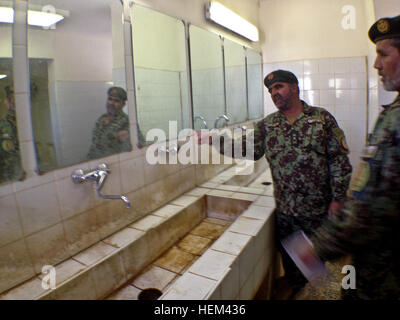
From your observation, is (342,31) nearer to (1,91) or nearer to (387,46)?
(387,46)

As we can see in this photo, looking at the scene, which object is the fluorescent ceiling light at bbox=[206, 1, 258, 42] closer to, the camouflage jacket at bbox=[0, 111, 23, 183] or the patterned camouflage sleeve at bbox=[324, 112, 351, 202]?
the patterned camouflage sleeve at bbox=[324, 112, 351, 202]

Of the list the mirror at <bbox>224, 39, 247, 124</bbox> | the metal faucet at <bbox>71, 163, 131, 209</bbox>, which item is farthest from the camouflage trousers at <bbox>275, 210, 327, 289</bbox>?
the mirror at <bbox>224, 39, 247, 124</bbox>

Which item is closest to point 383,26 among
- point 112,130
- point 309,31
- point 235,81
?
point 112,130

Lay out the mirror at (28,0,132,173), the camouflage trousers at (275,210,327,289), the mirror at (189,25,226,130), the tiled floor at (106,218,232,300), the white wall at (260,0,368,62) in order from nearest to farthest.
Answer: the mirror at (28,0,132,173), the tiled floor at (106,218,232,300), the camouflage trousers at (275,210,327,289), the mirror at (189,25,226,130), the white wall at (260,0,368,62)

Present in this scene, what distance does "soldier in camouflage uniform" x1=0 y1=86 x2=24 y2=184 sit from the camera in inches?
34.3

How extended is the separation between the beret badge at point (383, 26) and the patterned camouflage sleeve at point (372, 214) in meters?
0.33

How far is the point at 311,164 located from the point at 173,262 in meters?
0.87

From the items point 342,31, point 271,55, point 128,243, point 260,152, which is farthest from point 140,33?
point 342,31

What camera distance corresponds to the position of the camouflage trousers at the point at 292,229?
140 cm

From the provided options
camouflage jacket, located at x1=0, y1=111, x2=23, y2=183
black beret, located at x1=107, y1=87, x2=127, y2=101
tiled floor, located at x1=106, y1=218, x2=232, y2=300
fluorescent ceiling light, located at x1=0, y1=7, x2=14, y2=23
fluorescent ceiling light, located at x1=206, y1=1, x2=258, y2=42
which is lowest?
tiled floor, located at x1=106, y1=218, x2=232, y2=300

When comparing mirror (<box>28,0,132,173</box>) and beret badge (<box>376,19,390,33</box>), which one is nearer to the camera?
beret badge (<box>376,19,390,33</box>)

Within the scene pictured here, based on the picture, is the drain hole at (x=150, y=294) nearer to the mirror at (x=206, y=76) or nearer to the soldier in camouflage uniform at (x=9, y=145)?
the soldier in camouflage uniform at (x=9, y=145)

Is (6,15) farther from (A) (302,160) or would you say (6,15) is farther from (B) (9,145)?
(A) (302,160)

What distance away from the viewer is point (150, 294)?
3.59 ft
